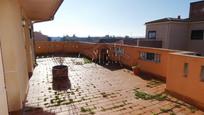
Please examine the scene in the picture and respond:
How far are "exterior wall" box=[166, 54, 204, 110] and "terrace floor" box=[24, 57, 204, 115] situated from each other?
26 cm

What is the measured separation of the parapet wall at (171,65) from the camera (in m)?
4.14

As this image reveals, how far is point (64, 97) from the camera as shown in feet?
15.7

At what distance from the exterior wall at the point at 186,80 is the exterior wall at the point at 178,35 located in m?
12.1

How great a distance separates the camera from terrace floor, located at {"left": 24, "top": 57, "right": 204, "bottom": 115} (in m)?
3.96

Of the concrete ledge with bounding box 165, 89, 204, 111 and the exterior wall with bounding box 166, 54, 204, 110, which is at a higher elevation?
the exterior wall with bounding box 166, 54, 204, 110

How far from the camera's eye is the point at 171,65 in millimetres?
4988

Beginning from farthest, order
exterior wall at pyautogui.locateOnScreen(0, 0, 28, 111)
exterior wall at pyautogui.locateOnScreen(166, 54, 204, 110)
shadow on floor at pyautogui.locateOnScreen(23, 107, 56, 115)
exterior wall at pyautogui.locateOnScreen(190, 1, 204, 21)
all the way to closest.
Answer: exterior wall at pyautogui.locateOnScreen(190, 1, 204, 21) < exterior wall at pyautogui.locateOnScreen(166, 54, 204, 110) < shadow on floor at pyautogui.locateOnScreen(23, 107, 56, 115) < exterior wall at pyautogui.locateOnScreen(0, 0, 28, 111)

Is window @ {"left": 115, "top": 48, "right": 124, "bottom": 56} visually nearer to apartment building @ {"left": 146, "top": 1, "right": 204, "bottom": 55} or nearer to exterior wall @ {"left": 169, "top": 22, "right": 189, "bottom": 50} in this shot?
apartment building @ {"left": 146, "top": 1, "right": 204, "bottom": 55}

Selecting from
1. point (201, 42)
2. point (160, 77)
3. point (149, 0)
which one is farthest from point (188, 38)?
point (160, 77)

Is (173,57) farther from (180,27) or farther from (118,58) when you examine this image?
(180,27)

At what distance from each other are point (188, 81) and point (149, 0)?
36.2 ft

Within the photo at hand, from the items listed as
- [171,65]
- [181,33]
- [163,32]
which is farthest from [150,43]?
[171,65]

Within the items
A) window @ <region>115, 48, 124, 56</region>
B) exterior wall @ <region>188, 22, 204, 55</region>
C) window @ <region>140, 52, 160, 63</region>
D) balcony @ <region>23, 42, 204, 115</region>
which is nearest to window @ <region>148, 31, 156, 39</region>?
exterior wall @ <region>188, 22, 204, 55</region>

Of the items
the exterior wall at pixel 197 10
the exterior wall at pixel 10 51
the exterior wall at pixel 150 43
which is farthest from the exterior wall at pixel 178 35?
the exterior wall at pixel 10 51
